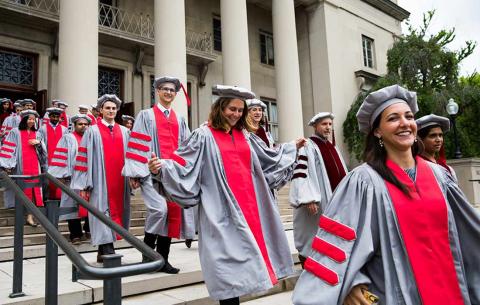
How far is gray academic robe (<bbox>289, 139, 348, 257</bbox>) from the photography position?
4.68 meters

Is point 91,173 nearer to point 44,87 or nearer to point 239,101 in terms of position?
point 239,101

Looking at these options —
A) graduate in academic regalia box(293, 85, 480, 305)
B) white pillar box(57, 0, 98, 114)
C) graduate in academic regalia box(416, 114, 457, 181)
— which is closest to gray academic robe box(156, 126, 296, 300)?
graduate in academic regalia box(293, 85, 480, 305)

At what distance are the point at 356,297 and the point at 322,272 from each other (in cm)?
18

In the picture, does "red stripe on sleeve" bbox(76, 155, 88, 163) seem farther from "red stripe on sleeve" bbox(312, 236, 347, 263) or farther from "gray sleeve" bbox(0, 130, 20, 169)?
"red stripe on sleeve" bbox(312, 236, 347, 263)

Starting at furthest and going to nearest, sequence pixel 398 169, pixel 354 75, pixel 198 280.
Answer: pixel 354 75 → pixel 198 280 → pixel 398 169

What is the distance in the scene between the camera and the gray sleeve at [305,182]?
4652mm

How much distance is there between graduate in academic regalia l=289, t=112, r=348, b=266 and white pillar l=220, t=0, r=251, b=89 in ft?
29.5

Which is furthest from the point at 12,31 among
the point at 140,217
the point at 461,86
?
the point at 461,86

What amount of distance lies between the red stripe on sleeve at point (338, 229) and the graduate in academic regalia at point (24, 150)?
6.36 meters

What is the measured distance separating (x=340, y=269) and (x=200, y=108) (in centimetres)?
1576

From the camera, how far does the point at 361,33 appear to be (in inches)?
841

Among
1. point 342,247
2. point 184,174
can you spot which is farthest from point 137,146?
point 342,247

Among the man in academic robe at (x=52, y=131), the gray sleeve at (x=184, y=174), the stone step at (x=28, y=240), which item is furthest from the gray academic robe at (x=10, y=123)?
the gray sleeve at (x=184, y=174)

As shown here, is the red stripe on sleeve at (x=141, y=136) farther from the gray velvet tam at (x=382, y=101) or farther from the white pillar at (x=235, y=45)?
the white pillar at (x=235, y=45)
